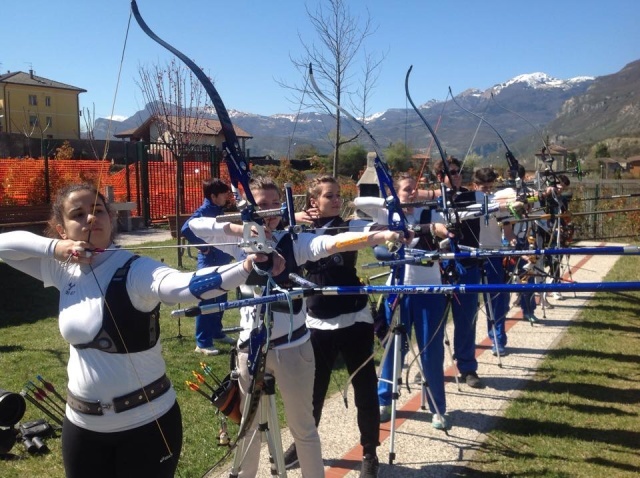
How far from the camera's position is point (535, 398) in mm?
5375

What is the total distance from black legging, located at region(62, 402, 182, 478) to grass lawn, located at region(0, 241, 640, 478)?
164 centimetres

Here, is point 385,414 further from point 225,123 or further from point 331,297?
point 225,123

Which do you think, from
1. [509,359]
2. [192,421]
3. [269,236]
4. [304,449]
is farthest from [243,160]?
[509,359]

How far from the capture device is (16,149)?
30.8 m

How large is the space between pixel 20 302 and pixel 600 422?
7.38 metres

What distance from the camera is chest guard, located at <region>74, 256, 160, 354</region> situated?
2.33 m

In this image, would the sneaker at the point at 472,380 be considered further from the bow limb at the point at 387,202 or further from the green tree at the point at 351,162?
the green tree at the point at 351,162

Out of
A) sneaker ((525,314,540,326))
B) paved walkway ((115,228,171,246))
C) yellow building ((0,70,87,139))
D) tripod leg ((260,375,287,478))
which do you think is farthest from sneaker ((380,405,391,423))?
yellow building ((0,70,87,139))

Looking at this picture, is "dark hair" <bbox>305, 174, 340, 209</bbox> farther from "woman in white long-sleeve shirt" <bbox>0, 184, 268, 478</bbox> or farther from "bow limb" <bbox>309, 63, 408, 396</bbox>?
"woman in white long-sleeve shirt" <bbox>0, 184, 268, 478</bbox>

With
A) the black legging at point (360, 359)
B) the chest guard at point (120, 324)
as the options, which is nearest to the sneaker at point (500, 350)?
the black legging at point (360, 359)

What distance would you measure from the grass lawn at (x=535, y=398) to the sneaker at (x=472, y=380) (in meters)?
0.42

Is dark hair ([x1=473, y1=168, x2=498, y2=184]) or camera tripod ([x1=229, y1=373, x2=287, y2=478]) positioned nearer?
camera tripod ([x1=229, y1=373, x2=287, y2=478])

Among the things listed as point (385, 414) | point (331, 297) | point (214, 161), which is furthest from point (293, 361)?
point (214, 161)

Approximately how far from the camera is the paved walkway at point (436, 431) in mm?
4074
